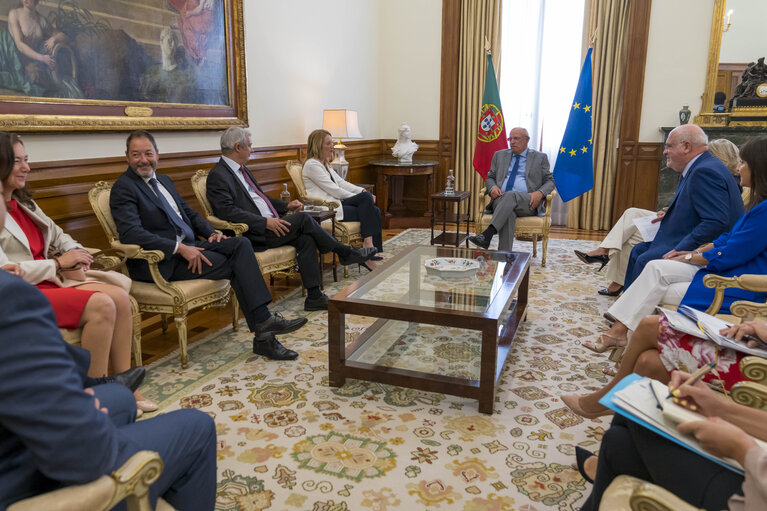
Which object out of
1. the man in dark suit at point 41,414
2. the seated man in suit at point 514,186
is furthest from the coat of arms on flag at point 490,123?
the man in dark suit at point 41,414

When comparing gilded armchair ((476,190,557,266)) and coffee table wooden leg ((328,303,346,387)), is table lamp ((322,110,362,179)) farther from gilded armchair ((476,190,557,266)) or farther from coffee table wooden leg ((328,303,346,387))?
coffee table wooden leg ((328,303,346,387))

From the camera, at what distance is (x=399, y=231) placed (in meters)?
7.16

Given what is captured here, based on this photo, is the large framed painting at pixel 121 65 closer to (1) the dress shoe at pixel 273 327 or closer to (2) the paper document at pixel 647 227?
(1) the dress shoe at pixel 273 327

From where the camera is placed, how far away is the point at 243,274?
3.24 meters

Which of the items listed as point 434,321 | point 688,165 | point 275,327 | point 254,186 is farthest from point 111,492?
point 688,165

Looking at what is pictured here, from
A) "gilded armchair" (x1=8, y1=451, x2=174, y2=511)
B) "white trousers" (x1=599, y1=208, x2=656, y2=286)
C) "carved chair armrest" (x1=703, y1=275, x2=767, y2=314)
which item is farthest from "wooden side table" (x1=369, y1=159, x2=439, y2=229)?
"gilded armchair" (x1=8, y1=451, x2=174, y2=511)

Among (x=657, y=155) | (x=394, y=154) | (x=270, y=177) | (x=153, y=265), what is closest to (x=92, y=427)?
(x=153, y=265)

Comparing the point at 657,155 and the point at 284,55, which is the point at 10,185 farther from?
the point at 657,155

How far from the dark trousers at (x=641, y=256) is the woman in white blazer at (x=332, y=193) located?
2.26 m

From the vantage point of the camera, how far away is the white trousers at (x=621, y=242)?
13.5ft

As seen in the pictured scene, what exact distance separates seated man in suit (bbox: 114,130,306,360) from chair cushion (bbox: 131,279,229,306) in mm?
65

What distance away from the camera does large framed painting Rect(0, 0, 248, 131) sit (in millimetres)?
2938

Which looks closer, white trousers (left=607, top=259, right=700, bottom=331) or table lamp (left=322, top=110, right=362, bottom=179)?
white trousers (left=607, top=259, right=700, bottom=331)

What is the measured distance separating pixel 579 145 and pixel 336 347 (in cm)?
481
